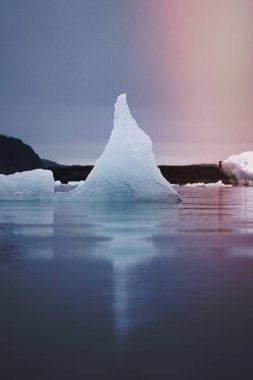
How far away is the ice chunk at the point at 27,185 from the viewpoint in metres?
20.5

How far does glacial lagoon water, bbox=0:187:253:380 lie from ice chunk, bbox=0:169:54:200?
14.1m

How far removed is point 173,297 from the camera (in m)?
3.71

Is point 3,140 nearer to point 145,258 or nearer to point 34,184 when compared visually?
point 34,184

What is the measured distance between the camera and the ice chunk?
20.5 meters

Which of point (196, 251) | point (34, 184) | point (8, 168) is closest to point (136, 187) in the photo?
point (34, 184)

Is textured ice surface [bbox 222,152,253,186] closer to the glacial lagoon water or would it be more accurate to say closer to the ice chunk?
the ice chunk

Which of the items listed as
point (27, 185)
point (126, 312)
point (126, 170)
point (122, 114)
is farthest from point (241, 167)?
point (126, 312)

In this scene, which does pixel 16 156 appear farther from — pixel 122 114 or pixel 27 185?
pixel 122 114

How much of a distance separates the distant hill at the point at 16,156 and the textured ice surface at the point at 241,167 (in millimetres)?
67776

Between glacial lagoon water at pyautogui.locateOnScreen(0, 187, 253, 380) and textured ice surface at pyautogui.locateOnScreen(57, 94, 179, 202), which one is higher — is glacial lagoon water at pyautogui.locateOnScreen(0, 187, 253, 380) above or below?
below

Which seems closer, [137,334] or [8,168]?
[137,334]

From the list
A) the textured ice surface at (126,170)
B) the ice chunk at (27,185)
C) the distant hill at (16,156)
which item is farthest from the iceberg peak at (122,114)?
the distant hill at (16,156)

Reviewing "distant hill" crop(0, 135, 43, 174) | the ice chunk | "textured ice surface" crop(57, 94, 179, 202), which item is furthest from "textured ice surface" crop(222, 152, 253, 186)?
"distant hill" crop(0, 135, 43, 174)

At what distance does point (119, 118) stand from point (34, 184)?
425 centimetres
